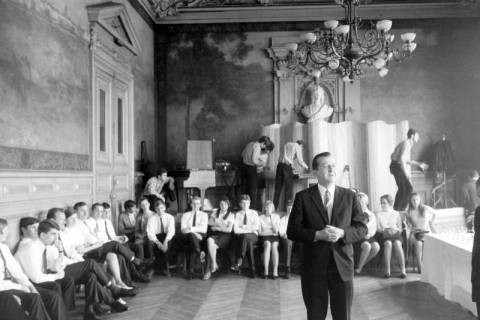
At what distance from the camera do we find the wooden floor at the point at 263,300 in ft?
18.3

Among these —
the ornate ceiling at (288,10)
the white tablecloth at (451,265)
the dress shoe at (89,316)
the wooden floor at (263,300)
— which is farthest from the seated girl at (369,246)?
the ornate ceiling at (288,10)

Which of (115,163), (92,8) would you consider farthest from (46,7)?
(115,163)

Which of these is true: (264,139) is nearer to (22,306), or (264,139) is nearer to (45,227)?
(45,227)

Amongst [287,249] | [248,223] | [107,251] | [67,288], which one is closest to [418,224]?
[287,249]

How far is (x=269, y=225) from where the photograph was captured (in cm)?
820

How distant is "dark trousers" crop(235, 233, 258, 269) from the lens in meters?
7.88

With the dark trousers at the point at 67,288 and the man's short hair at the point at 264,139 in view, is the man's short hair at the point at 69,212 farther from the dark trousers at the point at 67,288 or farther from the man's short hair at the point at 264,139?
the man's short hair at the point at 264,139

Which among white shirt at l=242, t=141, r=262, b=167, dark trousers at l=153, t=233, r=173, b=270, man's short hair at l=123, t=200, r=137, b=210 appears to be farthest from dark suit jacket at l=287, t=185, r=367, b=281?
white shirt at l=242, t=141, r=262, b=167

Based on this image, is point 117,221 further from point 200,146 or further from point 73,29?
point 73,29

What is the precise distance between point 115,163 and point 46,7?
11.6 feet

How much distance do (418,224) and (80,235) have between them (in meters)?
5.45

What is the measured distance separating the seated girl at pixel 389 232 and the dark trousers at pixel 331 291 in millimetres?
4535

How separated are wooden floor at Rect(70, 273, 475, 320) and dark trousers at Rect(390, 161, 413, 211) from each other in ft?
7.68

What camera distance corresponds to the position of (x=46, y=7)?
6.28 m
